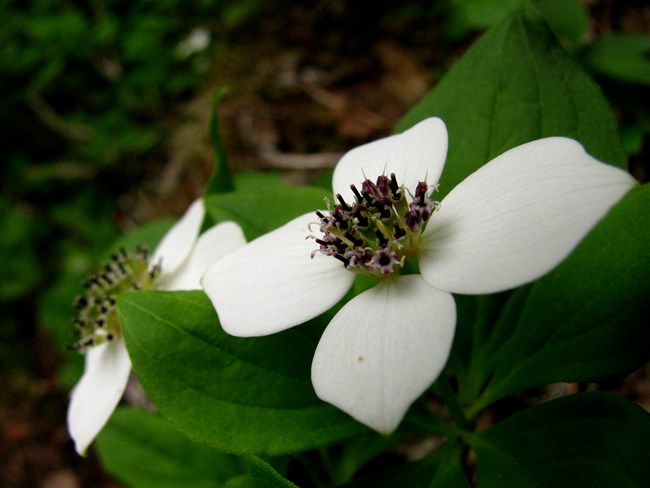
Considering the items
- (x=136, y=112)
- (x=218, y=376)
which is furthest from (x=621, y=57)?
(x=136, y=112)

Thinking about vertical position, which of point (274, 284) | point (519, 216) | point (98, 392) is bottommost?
point (98, 392)

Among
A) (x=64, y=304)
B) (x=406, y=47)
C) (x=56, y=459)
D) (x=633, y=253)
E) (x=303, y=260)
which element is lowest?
(x=56, y=459)

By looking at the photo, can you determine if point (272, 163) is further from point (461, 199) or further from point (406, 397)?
point (406, 397)

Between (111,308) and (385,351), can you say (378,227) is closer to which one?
(385,351)

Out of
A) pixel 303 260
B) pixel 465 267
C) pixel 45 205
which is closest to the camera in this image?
pixel 465 267

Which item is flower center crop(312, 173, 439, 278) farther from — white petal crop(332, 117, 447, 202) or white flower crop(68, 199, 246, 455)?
white flower crop(68, 199, 246, 455)

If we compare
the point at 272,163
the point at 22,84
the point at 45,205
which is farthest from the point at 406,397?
the point at 22,84
